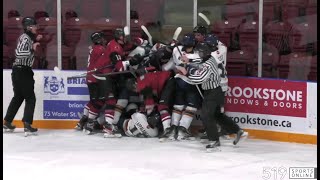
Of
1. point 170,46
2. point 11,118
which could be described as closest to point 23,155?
point 11,118

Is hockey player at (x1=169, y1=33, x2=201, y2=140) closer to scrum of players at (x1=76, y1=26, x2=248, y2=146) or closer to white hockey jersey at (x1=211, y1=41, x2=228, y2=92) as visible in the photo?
scrum of players at (x1=76, y1=26, x2=248, y2=146)

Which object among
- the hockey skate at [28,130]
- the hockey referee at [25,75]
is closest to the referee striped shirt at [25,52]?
the hockey referee at [25,75]

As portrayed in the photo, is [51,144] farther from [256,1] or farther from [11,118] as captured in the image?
[256,1]

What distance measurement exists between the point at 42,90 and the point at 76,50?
66 centimetres

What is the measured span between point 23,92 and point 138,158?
5.73 ft

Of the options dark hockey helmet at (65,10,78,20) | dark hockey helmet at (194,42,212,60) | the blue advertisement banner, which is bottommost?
the blue advertisement banner

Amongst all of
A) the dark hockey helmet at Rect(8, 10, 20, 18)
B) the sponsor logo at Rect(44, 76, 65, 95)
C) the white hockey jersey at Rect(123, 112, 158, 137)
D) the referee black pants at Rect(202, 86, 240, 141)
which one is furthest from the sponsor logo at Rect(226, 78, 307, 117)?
the dark hockey helmet at Rect(8, 10, 20, 18)

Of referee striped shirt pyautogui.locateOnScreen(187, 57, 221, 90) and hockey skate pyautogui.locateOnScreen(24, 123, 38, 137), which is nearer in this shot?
referee striped shirt pyautogui.locateOnScreen(187, 57, 221, 90)

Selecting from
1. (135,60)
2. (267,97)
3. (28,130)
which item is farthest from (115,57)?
(267,97)

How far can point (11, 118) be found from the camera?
25.9ft

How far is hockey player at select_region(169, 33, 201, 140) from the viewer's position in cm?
730

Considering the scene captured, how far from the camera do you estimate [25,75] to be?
768 centimetres

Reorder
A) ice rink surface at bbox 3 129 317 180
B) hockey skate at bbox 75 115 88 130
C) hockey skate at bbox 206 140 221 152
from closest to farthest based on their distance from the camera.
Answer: ice rink surface at bbox 3 129 317 180 → hockey skate at bbox 206 140 221 152 → hockey skate at bbox 75 115 88 130

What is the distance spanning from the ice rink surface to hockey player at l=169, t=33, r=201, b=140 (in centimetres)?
16
